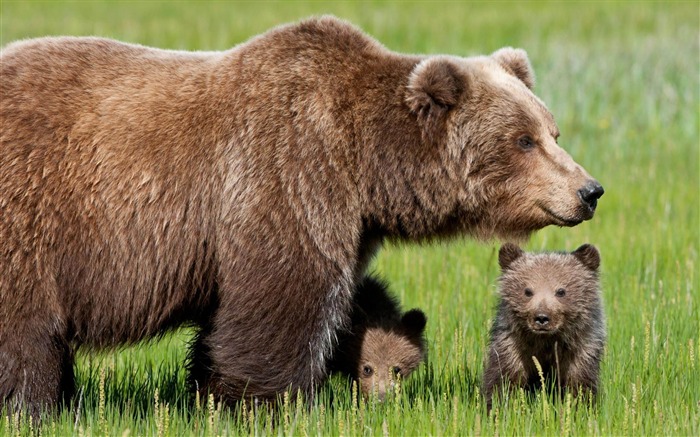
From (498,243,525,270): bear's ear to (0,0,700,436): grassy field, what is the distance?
360 millimetres

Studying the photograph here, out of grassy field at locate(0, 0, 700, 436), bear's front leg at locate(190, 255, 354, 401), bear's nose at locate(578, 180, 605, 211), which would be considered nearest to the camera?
grassy field at locate(0, 0, 700, 436)

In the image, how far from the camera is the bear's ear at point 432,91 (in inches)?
244

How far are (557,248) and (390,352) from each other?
12.3ft

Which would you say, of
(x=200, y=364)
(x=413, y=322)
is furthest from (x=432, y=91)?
(x=200, y=364)

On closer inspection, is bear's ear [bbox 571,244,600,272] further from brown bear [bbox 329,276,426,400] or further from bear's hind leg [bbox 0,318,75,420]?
bear's hind leg [bbox 0,318,75,420]

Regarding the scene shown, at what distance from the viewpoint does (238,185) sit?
5992 mm

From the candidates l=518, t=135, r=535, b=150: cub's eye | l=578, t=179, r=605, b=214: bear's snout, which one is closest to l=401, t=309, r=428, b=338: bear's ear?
l=518, t=135, r=535, b=150: cub's eye

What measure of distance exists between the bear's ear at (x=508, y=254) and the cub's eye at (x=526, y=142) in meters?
0.60

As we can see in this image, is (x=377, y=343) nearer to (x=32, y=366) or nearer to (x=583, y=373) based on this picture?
(x=583, y=373)

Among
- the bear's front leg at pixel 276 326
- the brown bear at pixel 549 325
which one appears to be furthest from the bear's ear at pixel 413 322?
the bear's front leg at pixel 276 326

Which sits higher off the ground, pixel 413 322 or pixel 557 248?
pixel 413 322

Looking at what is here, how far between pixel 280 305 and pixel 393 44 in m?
16.4

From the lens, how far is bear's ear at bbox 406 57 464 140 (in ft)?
20.3

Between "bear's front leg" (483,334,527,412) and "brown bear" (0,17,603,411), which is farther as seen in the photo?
"bear's front leg" (483,334,527,412)
